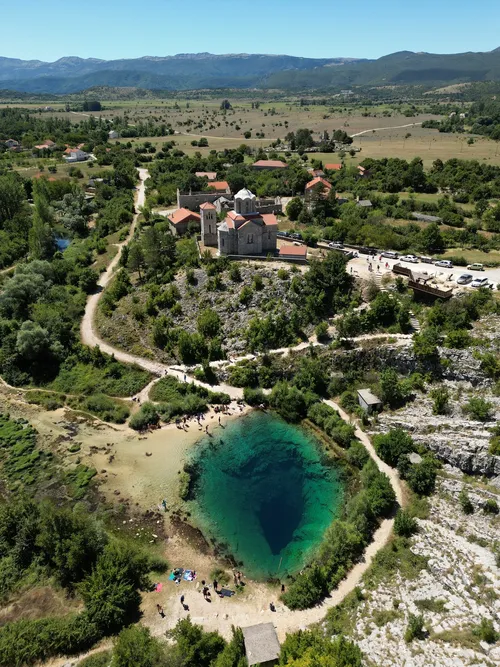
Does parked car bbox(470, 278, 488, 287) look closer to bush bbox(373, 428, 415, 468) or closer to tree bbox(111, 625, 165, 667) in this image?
bush bbox(373, 428, 415, 468)

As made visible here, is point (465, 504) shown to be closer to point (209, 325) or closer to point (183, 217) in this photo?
point (209, 325)

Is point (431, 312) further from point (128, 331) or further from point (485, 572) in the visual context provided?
point (128, 331)

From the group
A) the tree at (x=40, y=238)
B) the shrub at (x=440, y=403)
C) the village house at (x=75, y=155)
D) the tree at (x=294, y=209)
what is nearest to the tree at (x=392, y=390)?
the shrub at (x=440, y=403)

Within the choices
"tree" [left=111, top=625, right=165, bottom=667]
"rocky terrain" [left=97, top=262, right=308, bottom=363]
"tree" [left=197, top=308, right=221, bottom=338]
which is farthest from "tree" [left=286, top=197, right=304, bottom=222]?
"tree" [left=111, top=625, right=165, bottom=667]

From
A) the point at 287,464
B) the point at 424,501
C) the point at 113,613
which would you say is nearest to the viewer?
the point at 113,613

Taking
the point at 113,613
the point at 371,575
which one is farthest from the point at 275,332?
the point at 113,613

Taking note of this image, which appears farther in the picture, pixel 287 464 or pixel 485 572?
pixel 287 464

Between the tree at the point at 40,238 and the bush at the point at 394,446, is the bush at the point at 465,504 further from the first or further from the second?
the tree at the point at 40,238
